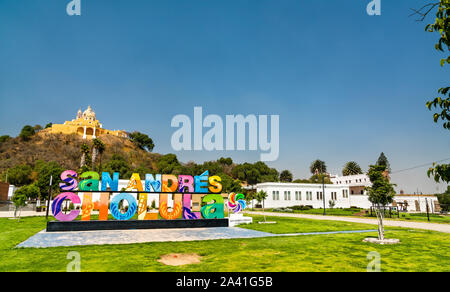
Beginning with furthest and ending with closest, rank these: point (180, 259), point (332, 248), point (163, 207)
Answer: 1. point (163, 207)
2. point (332, 248)
3. point (180, 259)

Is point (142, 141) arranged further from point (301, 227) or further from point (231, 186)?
point (301, 227)

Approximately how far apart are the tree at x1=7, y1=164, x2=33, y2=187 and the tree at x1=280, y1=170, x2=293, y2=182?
10684 cm

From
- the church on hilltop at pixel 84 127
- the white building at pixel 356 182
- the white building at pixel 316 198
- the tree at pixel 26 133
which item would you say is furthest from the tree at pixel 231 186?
the tree at pixel 26 133

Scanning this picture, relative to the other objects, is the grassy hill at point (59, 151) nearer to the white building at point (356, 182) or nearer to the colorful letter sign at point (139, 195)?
the white building at point (356, 182)

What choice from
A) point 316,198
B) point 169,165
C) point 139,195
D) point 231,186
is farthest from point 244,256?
point 169,165

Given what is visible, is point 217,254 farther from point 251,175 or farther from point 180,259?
point 251,175

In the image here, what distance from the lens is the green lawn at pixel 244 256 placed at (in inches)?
387

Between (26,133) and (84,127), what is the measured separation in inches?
936

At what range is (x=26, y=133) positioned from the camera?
12350cm

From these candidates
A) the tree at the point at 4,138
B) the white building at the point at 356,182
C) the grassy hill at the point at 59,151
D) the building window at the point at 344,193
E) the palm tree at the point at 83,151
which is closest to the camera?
the palm tree at the point at 83,151

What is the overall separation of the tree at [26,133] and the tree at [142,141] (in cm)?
4619
